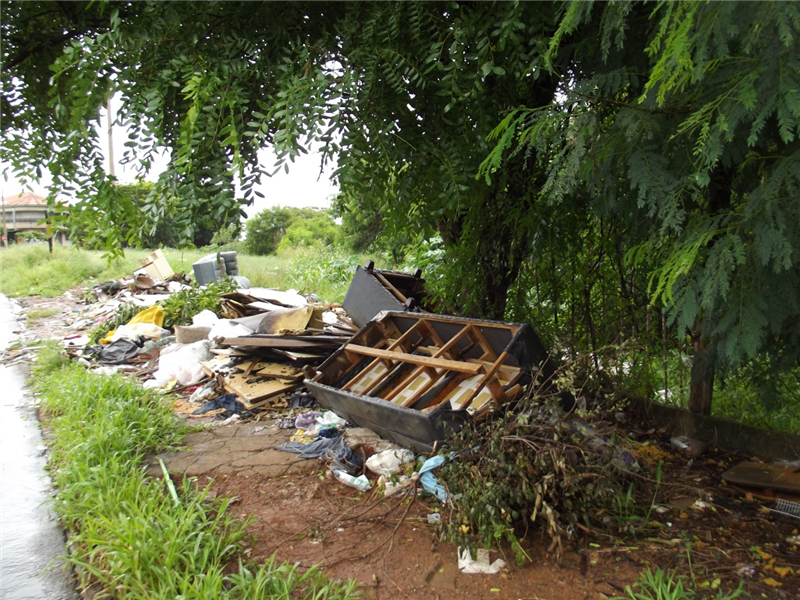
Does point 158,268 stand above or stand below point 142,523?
above

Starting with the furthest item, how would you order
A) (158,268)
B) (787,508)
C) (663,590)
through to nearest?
(158,268), (787,508), (663,590)

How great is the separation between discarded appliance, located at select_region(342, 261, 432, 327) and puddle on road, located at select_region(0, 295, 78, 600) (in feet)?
10.8

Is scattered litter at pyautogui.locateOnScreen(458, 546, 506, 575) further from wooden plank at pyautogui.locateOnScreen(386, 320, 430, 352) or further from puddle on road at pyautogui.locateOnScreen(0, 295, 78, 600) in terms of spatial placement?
wooden plank at pyautogui.locateOnScreen(386, 320, 430, 352)

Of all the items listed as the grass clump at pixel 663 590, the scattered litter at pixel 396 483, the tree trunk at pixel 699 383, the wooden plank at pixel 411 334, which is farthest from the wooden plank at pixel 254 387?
the grass clump at pixel 663 590

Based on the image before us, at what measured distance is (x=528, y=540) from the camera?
3139mm

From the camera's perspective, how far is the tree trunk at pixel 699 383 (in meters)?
4.21

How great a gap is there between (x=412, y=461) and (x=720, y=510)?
192cm

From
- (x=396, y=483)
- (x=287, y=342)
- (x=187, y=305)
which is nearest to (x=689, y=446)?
(x=396, y=483)

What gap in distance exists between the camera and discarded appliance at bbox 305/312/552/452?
380 cm

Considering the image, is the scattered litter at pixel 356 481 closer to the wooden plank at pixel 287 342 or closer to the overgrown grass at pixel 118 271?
the wooden plank at pixel 287 342

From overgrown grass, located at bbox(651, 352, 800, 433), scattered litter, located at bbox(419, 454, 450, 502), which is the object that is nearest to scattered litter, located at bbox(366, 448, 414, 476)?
scattered litter, located at bbox(419, 454, 450, 502)

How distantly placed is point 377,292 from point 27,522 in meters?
3.72

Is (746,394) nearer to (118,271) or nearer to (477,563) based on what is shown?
(477,563)

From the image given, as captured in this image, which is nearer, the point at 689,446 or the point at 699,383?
the point at 689,446
